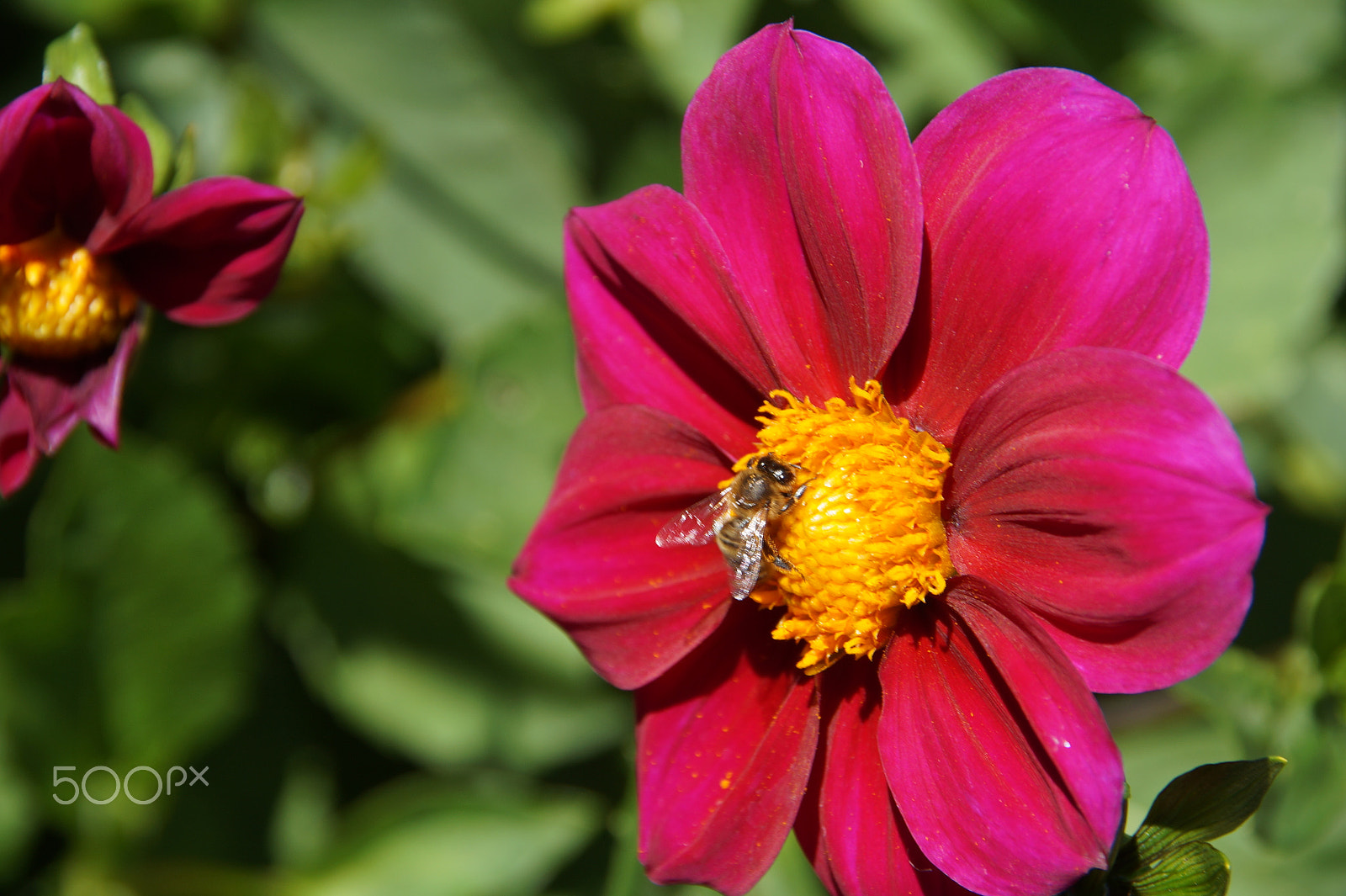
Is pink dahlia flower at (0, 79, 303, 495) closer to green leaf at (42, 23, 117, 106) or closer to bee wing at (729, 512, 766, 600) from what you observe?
green leaf at (42, 23, 117, 106)

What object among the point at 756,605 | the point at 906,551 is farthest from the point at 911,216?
the point at 756,605

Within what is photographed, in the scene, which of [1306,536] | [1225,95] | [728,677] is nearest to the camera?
[728,677]

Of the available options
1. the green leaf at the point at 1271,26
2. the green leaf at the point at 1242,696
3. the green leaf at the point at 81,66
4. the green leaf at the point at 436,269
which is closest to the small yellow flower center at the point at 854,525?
the green leaf at the point at 1242,696

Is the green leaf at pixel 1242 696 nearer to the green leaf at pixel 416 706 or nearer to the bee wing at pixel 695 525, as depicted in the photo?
the bee wing at pixel 695 525

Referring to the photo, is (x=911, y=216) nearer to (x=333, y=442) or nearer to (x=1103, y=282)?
(x=1103, y=282)

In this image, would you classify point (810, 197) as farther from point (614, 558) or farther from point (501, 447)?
point (501, 447)

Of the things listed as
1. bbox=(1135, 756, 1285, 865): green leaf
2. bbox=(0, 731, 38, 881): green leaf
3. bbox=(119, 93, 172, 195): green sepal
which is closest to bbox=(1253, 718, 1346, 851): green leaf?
bbox=(1135, 756, 1285, 865): green leaf

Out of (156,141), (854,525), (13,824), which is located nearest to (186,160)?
(156,141)
